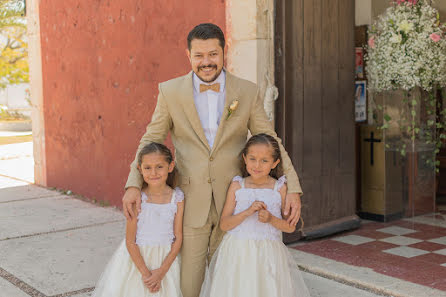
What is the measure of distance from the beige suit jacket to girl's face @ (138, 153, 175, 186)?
50 mm

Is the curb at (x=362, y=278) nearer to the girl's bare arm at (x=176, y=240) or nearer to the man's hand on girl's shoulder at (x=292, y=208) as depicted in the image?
the man's hand on girl's shoulder at (x=292, y=208)

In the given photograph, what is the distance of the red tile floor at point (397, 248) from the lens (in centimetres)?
451

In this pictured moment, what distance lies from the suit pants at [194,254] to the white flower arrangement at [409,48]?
3281mm

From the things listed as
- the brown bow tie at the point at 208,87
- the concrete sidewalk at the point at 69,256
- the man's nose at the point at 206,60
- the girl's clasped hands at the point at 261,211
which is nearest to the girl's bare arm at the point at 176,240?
the girl's clasped hands at the point at 261,211

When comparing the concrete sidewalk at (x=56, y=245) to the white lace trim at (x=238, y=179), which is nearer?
the white lace trim at (x=238, y=179)

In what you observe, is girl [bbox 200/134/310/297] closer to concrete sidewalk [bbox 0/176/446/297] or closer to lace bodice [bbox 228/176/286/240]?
lace bodice [bbox 228/176/286/240]

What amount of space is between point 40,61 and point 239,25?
448 cm

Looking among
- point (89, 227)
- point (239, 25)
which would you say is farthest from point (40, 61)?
point (239, 25)

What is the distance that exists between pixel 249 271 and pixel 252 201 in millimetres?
374

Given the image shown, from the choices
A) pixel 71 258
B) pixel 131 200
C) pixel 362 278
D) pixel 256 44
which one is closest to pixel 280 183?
pixel 131 200

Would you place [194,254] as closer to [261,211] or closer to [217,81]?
[261,211]

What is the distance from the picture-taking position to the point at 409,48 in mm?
5832

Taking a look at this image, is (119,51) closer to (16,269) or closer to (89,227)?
(89,227)

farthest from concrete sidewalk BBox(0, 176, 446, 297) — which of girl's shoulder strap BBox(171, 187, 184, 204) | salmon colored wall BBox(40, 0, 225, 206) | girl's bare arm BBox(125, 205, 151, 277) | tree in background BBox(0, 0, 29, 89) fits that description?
tree in background BBox(0, 0, 29, 89)
